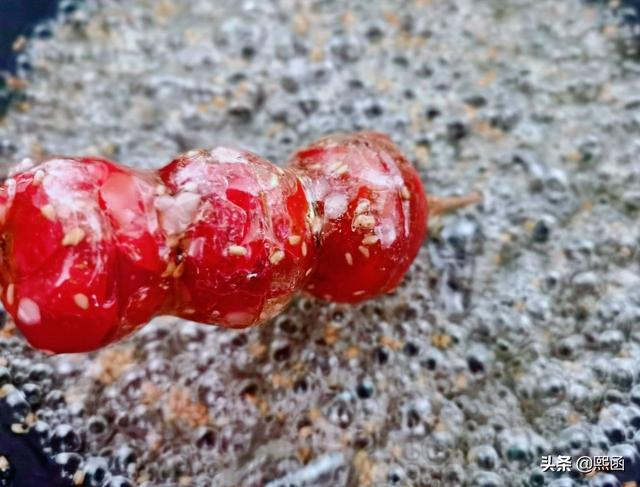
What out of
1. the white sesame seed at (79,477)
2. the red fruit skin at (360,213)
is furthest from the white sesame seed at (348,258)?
the white sesame seed at (79,477)

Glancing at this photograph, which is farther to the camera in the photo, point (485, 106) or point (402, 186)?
point (485, 106)

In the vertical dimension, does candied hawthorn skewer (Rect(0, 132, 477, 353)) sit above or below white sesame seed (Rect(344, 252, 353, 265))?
above

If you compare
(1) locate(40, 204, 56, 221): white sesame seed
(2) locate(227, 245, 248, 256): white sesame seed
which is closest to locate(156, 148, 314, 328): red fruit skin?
(2) locate(227, 245, 248, 256): white sesame seed

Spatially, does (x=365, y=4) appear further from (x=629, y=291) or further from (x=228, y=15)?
(x=629, y=291)

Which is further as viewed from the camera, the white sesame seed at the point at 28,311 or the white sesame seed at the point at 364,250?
the white sesame seed at the point at 364,250

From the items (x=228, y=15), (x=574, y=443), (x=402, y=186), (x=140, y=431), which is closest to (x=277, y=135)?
(x=228, y=15)

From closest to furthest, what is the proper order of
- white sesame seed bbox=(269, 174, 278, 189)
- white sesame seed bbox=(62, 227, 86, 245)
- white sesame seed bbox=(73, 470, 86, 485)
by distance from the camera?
white sesame seed bbox=(62, 227, 86, 245) < white sesame seed bbox=(269, 174, 278, 189) < white sesame seed bbox=(73, 470, 86, 485)

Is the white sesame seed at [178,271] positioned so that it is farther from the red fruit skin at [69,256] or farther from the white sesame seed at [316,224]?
the white sesame seed at [316,224]

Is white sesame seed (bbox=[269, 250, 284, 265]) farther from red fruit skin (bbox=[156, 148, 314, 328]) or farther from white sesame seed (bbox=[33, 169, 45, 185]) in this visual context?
white sesame seed (bbox=[33, 169, 45, 185])
